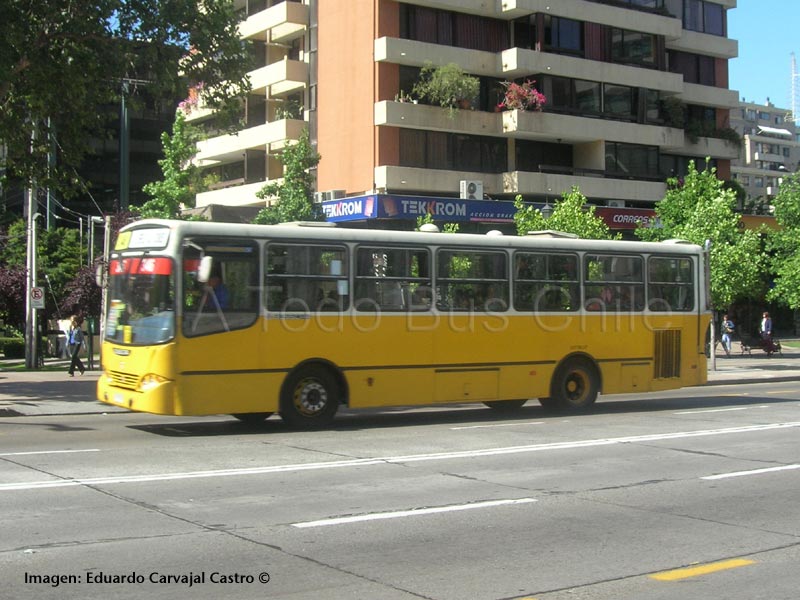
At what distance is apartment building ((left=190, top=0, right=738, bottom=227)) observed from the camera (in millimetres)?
38938

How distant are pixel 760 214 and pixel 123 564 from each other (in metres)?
49.8

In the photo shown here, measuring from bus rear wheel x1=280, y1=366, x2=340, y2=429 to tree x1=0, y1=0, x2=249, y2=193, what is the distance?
8.91 meters

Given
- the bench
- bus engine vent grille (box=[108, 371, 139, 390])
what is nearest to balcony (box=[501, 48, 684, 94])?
the bench

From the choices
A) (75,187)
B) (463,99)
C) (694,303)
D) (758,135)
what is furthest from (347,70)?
(758,135)

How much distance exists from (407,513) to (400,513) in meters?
0.06

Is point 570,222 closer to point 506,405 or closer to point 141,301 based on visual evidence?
point 506,405

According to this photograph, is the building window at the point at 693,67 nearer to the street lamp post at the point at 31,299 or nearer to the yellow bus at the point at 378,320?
the yellow bus at the point at 378,320

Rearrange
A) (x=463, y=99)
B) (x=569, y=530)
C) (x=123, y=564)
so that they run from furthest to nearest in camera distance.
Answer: (x=463, y=99)
(x=569, y=530)
(x=123, y=564)

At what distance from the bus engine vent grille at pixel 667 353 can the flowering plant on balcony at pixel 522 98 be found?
2327 cm

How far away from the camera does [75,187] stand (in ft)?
75.0

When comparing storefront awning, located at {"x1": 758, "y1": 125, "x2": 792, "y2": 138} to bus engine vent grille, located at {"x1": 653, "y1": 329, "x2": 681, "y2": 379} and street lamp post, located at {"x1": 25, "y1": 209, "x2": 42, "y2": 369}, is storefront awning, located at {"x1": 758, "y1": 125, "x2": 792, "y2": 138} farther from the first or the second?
bus engine vent grille, located at {"x1": 653, "y1": 329, "x2": 681, "y2": 379}

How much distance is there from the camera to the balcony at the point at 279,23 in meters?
42.4

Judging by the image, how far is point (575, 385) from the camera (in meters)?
17.9

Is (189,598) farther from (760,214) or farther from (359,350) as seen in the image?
(760,214)
